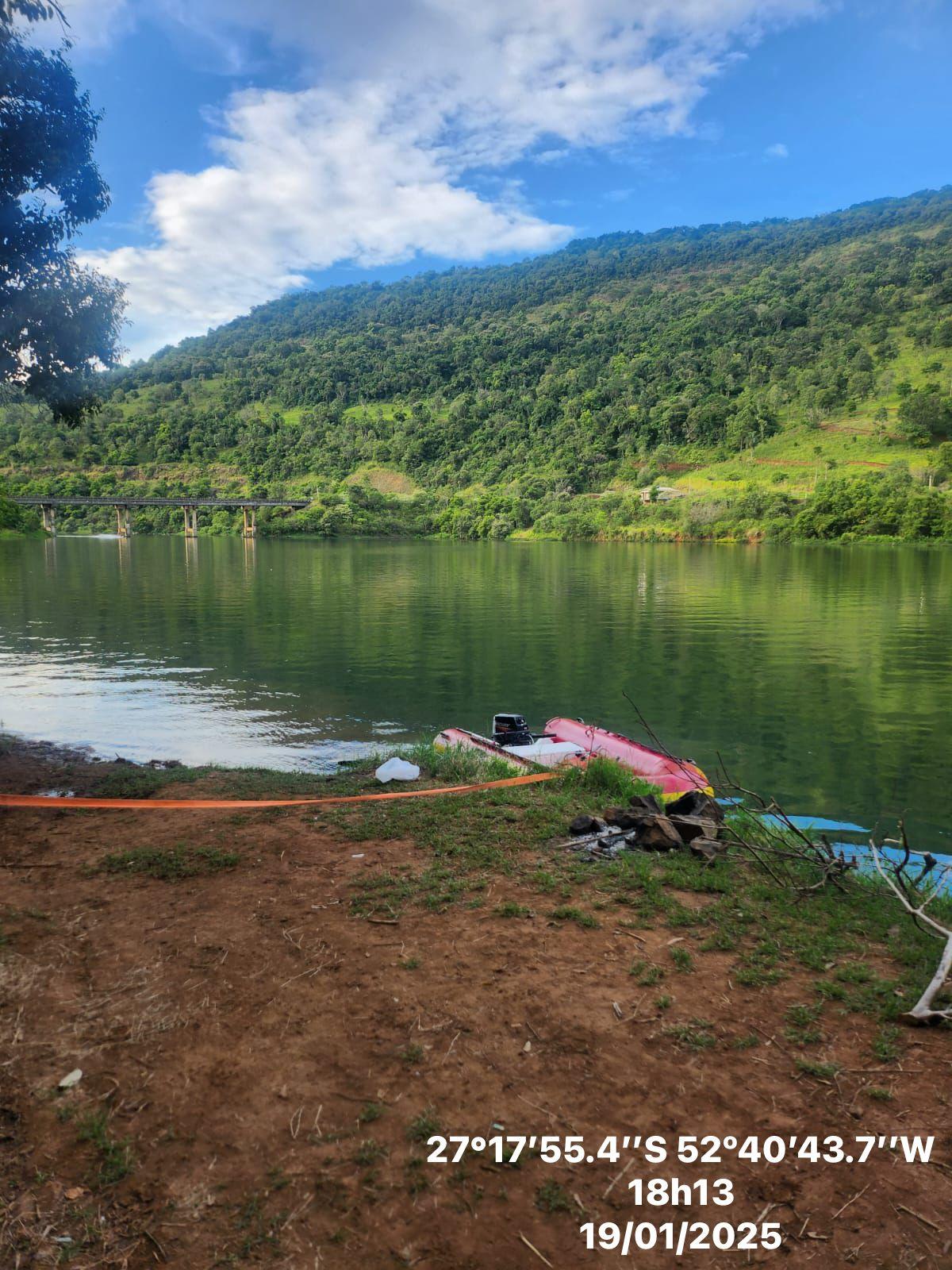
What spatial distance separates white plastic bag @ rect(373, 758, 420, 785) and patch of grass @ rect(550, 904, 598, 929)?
16.5 ft

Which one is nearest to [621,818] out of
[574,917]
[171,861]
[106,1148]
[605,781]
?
[605,781]

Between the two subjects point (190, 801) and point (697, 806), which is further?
point (190, 801)

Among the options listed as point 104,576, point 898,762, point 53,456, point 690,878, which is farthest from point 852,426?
point 53,456

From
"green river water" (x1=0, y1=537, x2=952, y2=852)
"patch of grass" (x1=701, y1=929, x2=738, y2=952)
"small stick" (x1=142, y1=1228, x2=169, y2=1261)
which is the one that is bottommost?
"green river water" (x1=0, y1=537, x2=952, y2=852)

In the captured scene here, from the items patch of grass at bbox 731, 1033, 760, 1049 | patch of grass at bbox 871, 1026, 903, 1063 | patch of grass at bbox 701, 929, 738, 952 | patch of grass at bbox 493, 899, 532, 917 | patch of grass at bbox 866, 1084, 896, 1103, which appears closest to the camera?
patch of grass at bbox 866, 1084, 896, 1103

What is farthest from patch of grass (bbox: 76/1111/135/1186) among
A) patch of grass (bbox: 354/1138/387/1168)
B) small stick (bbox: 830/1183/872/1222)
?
small stick (bbox: 830/1183/872/1222)

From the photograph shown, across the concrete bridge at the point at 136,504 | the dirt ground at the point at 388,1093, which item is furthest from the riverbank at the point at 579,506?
A: the dirt ground at the point at 388,1093

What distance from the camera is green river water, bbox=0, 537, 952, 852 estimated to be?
1523 cm

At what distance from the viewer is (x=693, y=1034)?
4.39m

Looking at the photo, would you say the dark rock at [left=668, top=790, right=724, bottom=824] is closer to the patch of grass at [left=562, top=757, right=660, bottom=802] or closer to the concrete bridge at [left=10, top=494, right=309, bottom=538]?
the patch of grass at [left=562, top=757, right=660, bottom=802]

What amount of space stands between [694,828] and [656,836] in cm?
66

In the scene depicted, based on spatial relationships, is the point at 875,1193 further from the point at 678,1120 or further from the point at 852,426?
the point at 852,426

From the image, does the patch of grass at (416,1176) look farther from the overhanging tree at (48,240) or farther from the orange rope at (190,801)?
the overhanging tree at (48,240)

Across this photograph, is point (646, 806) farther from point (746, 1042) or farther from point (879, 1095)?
point (879, 1095)
